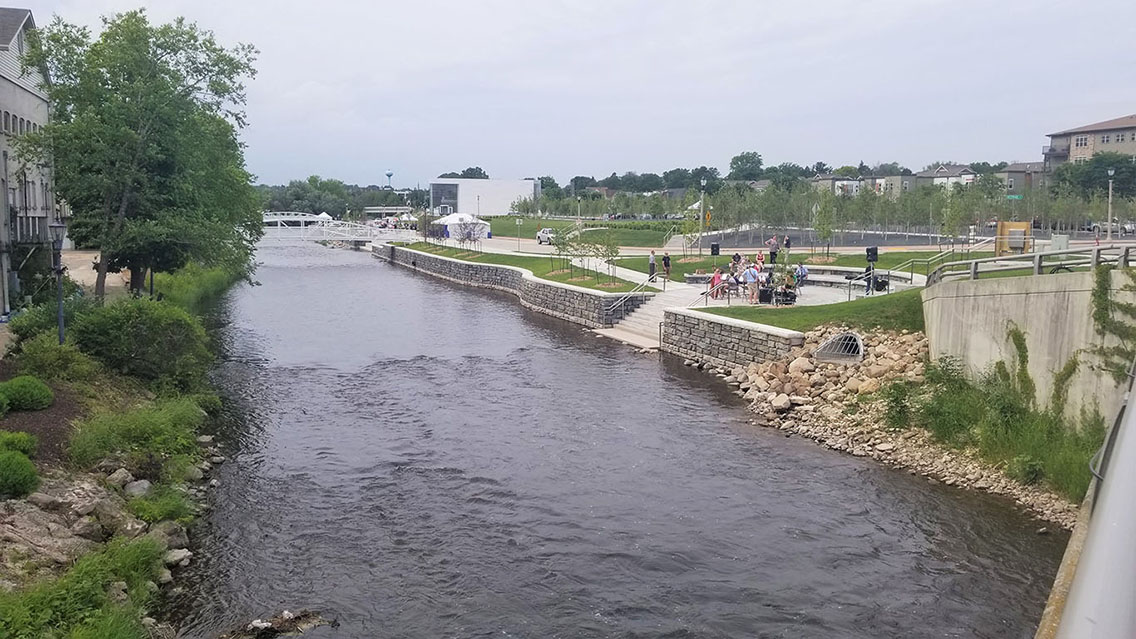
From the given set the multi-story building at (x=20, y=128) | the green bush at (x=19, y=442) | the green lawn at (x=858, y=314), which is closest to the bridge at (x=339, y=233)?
the multi-story building at (x=20, y=128)

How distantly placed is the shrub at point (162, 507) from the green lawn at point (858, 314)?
16.9 meters

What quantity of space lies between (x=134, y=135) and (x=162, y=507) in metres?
15.4

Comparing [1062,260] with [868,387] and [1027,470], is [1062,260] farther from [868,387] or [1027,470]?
[1027,470]

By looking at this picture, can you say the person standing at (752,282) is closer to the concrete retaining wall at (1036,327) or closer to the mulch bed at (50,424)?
the concrete retaining wall at (1036,327)

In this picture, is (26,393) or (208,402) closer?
(26,393)

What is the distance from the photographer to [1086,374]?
15.6 meters

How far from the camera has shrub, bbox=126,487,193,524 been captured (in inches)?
549

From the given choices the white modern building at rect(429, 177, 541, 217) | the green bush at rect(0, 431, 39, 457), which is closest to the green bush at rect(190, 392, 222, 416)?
the green bush at rect(0, 431, 39, 457)

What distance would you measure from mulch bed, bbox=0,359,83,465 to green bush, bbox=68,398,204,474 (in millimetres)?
221

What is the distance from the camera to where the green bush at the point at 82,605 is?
9414mm

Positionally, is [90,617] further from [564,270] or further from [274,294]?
[274,294]

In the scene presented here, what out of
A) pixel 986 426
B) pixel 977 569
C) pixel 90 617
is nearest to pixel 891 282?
pixel 986 426

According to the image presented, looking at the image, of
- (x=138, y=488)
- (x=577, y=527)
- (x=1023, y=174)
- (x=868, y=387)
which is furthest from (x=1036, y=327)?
(x=1023, y=174)

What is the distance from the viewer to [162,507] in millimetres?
14234
